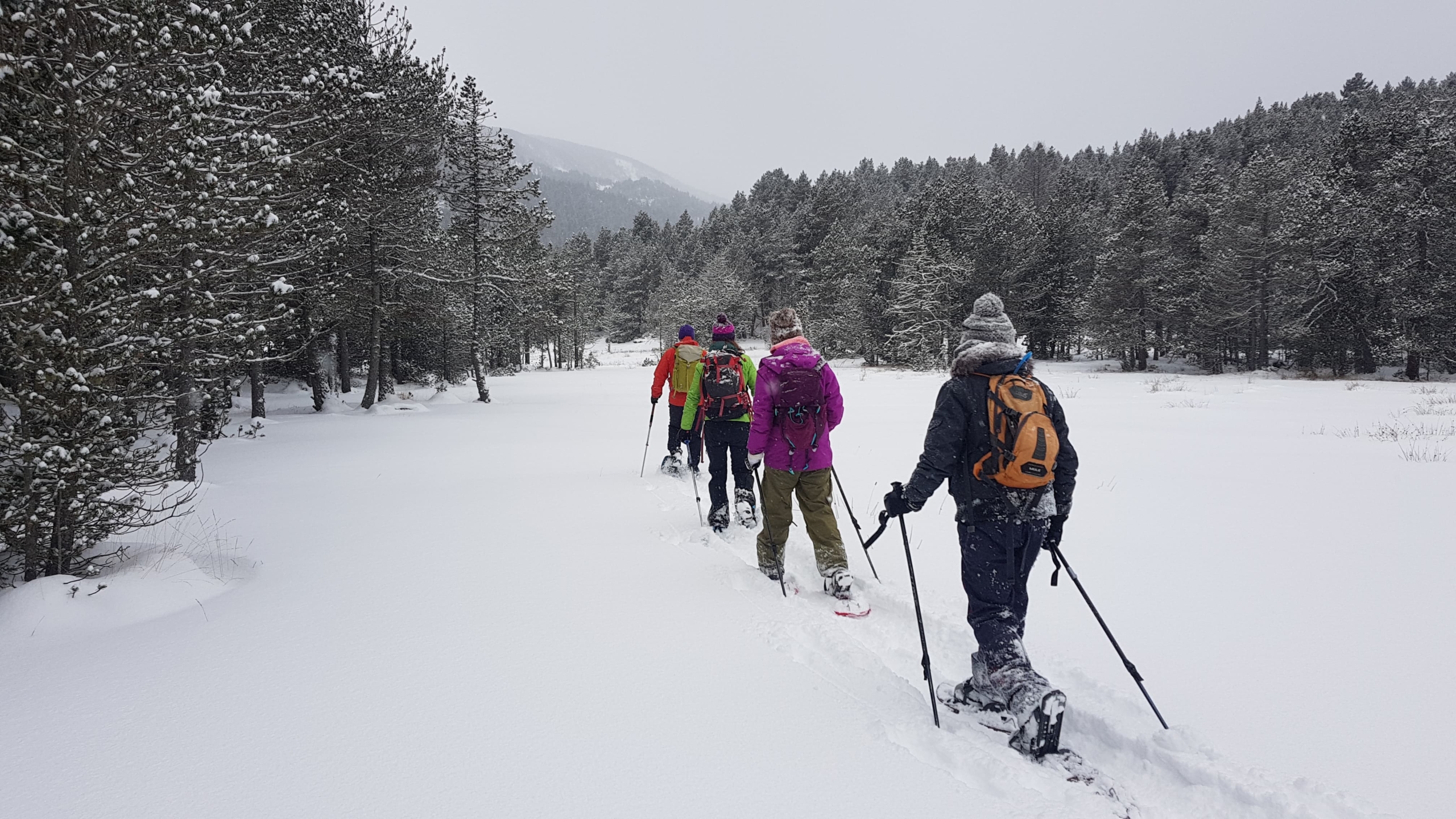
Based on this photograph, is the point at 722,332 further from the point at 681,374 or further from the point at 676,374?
the point at 676,374

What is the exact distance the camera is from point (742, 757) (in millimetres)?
2736

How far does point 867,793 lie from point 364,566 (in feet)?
14.7

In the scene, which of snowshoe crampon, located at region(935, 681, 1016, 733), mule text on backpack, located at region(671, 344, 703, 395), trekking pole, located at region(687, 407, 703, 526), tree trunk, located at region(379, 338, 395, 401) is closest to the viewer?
snowshoe crampon, located at region(935, 681, 1016, 733)

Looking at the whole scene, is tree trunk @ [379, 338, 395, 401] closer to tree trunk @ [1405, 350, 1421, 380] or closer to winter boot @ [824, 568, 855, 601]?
winter boot @ [824, 568, 855, 601]

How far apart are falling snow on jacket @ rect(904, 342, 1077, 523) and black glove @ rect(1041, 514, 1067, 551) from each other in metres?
0.08

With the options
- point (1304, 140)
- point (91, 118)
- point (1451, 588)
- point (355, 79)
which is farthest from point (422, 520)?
point (1304, 140)

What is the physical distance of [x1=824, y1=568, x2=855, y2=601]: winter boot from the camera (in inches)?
181

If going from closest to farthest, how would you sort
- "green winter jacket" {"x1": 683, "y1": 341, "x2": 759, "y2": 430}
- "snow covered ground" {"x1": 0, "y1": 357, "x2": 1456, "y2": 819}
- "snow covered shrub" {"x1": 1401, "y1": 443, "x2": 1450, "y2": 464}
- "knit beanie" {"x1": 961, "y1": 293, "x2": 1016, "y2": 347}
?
1. "snow covered ground" {"x1": 0, "y1": 357, "x2": 1456, "y2": 819}
2. "knit beanie" {"x1": 961, "y1": 293, "x2": 1016, "y2": 347}
3. "green winter jacket" {"x1": 683, "y1": 341, "x2": 759, "y2": 430}
4. "snow covered shrub" {"x1": 1401, "y1": 443, "x2": 1450, "y2": 464}

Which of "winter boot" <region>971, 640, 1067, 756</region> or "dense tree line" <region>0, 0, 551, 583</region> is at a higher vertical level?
"dense tree line" <region>0, 0, 551, 583</region>

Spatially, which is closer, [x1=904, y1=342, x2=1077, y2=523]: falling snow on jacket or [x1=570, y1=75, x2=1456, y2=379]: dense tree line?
[x1=904, y1=342, x2=1077, y2=523]: falling snow on jacket

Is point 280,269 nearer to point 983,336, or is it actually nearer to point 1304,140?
point 983,336

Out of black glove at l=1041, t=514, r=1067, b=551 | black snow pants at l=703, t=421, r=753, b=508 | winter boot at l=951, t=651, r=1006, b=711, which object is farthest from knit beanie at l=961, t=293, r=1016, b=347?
black snow pants at l=703, t=421, r=753, b=508

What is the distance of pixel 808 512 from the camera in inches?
192

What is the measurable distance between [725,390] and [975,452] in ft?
11.3
